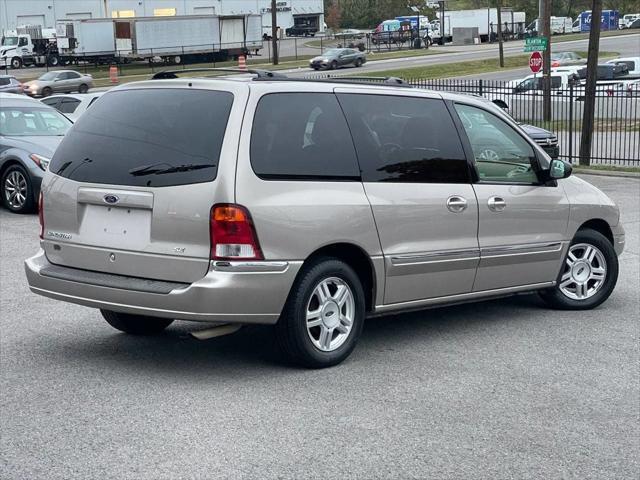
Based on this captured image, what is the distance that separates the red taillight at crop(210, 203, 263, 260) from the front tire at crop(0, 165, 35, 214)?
9266 millimetres

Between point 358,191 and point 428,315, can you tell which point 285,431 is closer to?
point 358,191

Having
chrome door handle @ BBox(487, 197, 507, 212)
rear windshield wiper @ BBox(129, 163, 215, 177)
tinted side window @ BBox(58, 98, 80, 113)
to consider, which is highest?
rear windshield wiper @ BBox(129, 163, 215, 177)

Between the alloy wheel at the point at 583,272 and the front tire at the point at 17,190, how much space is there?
8.57m

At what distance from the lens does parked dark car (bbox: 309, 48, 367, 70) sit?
202 ft

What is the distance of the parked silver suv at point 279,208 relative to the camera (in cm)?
614

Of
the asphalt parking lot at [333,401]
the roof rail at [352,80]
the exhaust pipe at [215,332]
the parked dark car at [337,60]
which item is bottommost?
the parked dark car at [337,60]

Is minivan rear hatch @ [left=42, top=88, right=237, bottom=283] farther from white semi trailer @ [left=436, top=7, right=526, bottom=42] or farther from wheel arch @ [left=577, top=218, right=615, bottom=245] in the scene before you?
white semi trailer @ [left=436, top=7, right=526, bottom=42]

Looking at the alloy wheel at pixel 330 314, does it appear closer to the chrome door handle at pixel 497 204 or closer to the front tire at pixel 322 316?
the front tire at pixel 322 316

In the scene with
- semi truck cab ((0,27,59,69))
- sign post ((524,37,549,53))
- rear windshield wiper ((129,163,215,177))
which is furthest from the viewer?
semi truck cab ((0,27,59,69))

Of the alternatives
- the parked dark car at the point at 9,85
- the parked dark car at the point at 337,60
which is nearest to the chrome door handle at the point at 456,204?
the parked dark car at the point at 9,85

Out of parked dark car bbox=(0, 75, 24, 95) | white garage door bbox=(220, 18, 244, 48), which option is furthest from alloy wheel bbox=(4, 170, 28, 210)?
white garage door bbox=(220, 18, 244, 48)

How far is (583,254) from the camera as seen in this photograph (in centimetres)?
861

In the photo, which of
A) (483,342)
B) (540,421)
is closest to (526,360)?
(483,342)

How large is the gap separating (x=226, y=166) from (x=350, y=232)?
0.97 meters
